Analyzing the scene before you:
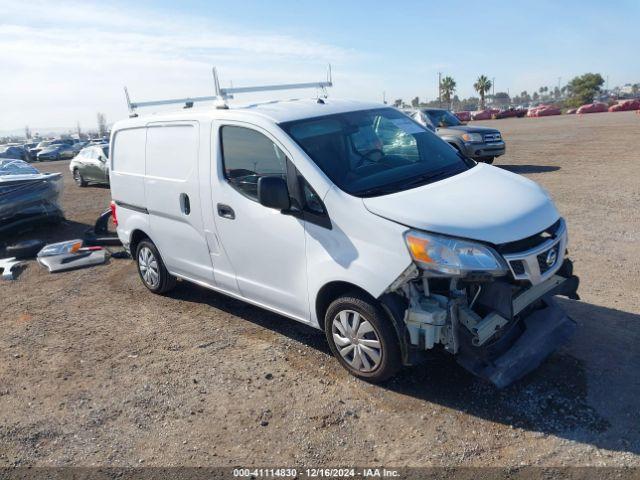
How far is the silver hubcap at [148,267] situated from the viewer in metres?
5.92

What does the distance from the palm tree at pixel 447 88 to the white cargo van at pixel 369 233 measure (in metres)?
93.0

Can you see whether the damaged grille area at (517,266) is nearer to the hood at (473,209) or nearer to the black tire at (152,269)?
the hood at (473,209)

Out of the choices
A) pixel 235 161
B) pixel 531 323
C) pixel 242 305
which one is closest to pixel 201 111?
pixel 235 161

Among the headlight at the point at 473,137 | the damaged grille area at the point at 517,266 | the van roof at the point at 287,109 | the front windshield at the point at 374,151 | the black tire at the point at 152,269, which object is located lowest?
the black tire at the point at 152,269

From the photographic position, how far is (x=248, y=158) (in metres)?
4.39

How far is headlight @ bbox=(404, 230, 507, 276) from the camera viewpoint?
10.6 ft

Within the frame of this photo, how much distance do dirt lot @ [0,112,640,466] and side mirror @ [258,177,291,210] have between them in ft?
4.40

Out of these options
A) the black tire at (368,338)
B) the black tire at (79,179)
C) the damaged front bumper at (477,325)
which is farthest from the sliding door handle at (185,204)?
the black tire at (79,179)

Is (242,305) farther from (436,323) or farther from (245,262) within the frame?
(436,323)

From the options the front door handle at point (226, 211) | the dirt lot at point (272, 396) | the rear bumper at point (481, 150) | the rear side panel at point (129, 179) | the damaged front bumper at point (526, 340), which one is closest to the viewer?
the dirt lot at point (272, 396)

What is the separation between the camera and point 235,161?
4.50 metres

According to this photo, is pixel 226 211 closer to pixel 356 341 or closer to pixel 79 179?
pixel 356 341

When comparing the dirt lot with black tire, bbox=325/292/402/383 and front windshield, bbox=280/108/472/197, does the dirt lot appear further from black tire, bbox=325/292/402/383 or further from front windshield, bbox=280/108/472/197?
front windshield, bbox=280/108/472/197

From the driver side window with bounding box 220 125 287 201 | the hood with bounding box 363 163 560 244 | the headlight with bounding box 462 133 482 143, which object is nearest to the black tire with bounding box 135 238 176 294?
the driver side window with bounding box 220 125 287 201
